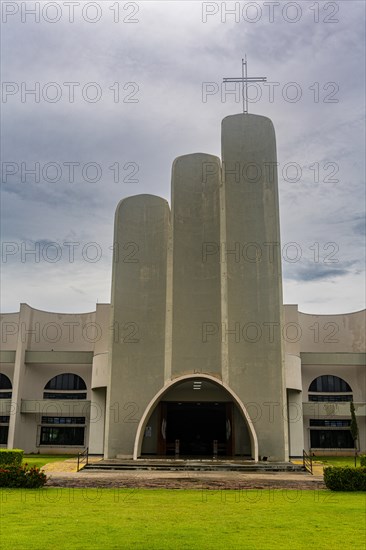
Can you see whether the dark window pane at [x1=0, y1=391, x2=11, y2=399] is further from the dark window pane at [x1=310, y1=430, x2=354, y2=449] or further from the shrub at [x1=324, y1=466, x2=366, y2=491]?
the shrub at [x1=324, y1=466, x2=366, y2=491]

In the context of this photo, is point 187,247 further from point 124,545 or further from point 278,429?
point 124,545

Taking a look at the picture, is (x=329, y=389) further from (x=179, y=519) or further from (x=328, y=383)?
(x=179, y=519)

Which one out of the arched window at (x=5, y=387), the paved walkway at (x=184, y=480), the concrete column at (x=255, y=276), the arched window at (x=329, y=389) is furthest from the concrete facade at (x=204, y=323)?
the paved walkway at (x=184, y=480)

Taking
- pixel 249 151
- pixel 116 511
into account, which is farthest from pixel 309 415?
pixel 116 511

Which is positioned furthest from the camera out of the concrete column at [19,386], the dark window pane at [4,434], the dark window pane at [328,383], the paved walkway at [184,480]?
the dark window pane at [328,383]

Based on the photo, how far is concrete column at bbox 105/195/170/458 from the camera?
90.8 feet

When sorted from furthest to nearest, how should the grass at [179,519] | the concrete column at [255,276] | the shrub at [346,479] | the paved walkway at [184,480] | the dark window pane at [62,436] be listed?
the dark window pane at [62,436] → the concrete column at [255,276] → the paved walkway at [184,480] → the shrub at [346,479] → the grass at [179,519]

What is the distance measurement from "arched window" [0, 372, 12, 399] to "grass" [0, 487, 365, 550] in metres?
21.6

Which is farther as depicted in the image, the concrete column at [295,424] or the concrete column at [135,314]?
the concrete column at [295,424]

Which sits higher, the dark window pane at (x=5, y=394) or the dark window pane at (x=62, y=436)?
the dark window pane at (x=5, y=394)

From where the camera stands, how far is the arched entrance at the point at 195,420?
26.4 metres

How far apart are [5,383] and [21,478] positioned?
857 inches

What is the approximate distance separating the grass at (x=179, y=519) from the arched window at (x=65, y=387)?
20.7 m

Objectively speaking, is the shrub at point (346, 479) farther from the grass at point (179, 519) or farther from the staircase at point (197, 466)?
the staircase at point (197, 466)
